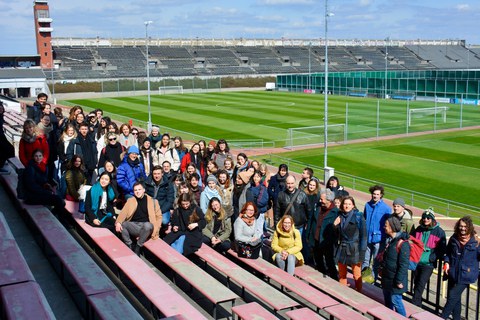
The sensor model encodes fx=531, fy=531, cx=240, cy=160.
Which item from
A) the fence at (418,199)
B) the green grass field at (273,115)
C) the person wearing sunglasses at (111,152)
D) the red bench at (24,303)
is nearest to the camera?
the red bench at (24,303)

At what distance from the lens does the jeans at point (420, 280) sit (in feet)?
26.2

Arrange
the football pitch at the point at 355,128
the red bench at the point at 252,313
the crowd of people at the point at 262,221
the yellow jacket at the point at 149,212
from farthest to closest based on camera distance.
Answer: the football pitch at the point at 355,128 → the yellow jacket at the point at 149,212 → the crowd of people at the point at 262,221 → the red bench at the point at 252,313

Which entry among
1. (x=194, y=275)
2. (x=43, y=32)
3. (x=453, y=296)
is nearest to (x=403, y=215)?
(x=453, y=296)

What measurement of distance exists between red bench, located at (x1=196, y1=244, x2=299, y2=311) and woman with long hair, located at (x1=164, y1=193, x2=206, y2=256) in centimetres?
21

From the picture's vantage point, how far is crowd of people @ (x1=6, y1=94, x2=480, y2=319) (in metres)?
7.55

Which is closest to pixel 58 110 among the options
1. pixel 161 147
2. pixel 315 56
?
pixel 161 147

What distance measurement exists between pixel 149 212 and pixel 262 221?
2093 mm

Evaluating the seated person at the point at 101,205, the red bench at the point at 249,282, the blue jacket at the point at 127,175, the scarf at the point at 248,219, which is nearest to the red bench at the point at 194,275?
the red bench at the point at 249,282

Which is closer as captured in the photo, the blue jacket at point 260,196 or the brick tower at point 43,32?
the blue jacket at point 260,196

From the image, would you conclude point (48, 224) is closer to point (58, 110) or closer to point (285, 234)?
point (285, 234)

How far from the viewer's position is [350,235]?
8.15 m

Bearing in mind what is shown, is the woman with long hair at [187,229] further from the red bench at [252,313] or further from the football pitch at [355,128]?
the football pitch at [355,128]

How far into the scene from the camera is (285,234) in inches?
335

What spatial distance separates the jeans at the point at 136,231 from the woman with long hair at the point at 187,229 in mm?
471
